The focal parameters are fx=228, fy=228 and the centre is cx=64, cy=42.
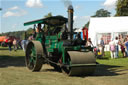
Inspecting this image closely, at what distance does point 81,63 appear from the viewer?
7.58 m

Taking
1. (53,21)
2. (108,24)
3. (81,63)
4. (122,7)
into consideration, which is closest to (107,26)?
(108,24)

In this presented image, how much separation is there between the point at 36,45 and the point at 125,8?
34.9 meters

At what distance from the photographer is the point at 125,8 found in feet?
135

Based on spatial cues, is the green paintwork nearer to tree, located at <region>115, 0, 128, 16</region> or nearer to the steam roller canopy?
the steam roller canopy

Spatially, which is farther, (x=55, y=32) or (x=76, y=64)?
(x=55, y=32)

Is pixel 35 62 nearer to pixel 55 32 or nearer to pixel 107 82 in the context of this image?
pixel 55 32

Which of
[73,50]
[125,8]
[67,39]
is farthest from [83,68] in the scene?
[125,8]

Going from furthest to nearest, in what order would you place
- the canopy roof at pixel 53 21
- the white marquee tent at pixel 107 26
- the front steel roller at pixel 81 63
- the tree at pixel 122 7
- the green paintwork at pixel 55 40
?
1. the tree at pixel 122 7
2. the white marquee tent at pixel 107 26
3. the canopy roof at pixel 53 21
4. the green paintwork at pixel 55 40
5. the front steel roller at pixel 81 63

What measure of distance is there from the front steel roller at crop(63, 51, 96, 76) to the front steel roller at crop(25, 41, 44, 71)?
1500mm

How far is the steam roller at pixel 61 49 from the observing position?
25.1 feet

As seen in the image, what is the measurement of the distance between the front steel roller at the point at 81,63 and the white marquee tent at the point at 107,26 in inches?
452

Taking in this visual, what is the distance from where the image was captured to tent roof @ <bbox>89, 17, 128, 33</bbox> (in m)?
19.3

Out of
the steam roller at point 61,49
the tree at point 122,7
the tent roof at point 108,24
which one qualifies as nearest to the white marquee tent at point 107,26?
the tent roof at point 108,24

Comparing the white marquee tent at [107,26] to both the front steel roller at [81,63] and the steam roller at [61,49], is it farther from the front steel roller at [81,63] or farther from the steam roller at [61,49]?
the front steel roller at [81,63]
